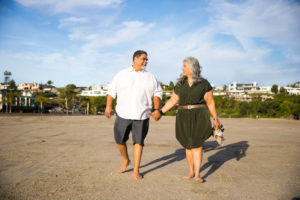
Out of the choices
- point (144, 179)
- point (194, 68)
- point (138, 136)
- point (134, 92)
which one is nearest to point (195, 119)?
point (194, 68)

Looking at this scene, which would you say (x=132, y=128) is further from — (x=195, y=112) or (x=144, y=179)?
(x=195, y=112)

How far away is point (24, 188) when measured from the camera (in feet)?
9.48

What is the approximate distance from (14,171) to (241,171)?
3.93 m

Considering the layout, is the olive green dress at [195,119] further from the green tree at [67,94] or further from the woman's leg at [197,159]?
the green tree at [67,94]

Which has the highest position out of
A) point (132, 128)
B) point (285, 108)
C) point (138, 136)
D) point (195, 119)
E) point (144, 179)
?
point (195, 119)

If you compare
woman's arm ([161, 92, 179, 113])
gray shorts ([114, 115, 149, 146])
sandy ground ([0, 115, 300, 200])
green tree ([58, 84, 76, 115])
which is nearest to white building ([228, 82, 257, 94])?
green tree ([58, 84, 76, 115])

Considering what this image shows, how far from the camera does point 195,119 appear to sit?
11.2 feet

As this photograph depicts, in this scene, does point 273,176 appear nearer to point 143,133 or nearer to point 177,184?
point 177,184

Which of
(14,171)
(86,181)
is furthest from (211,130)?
(14,171)

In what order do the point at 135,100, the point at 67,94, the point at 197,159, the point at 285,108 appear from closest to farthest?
the point at 197,159
the point at 135,100
the point at 285,108
the point at 67,94

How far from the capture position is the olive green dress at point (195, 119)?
3361mm

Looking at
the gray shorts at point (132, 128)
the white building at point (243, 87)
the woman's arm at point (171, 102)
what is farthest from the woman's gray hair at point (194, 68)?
the white building at point (243, 87)

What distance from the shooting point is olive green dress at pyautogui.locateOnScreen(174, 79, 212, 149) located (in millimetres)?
3361

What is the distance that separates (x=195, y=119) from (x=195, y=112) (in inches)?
4.3
